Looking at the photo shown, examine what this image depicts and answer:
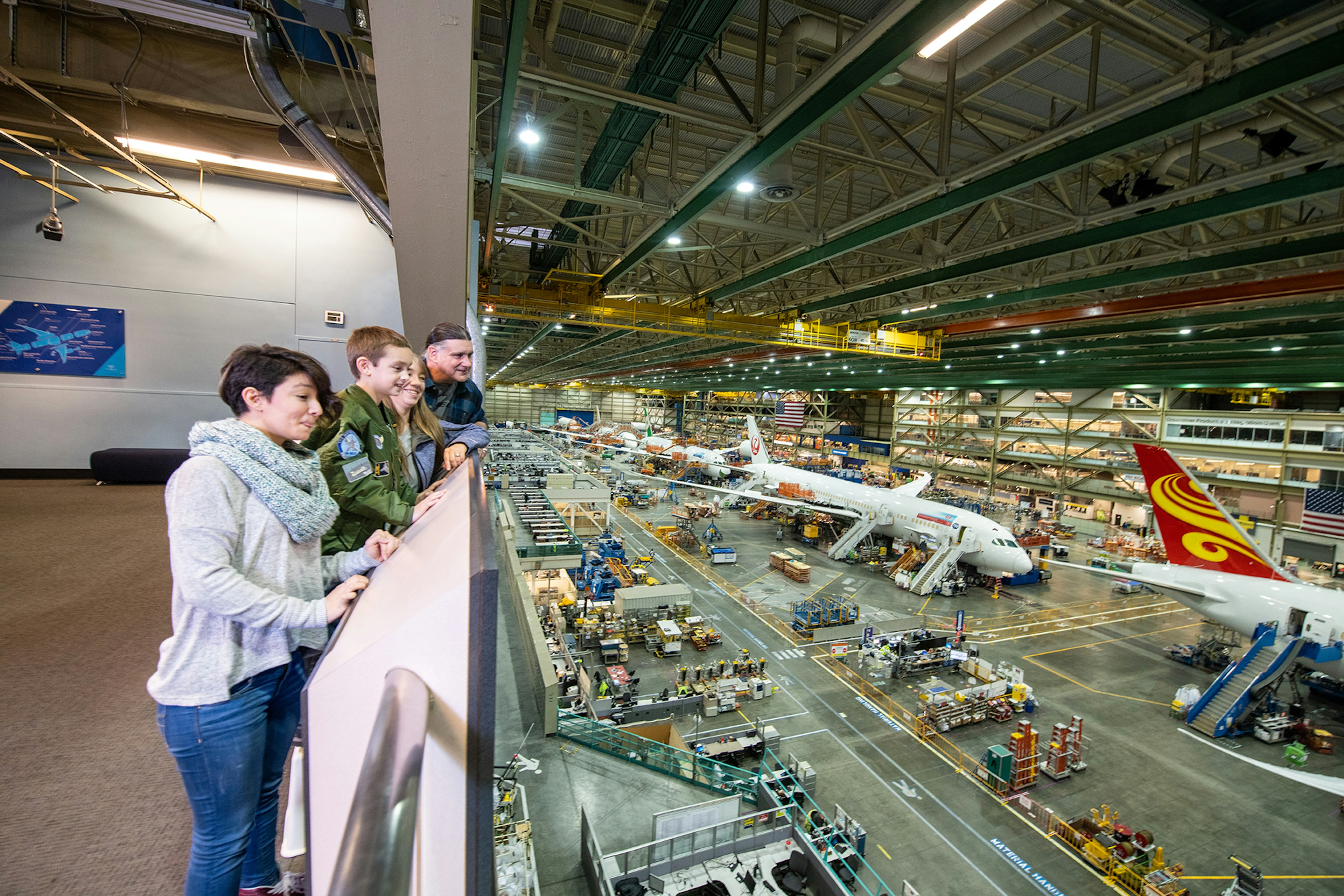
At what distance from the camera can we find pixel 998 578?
23.3m

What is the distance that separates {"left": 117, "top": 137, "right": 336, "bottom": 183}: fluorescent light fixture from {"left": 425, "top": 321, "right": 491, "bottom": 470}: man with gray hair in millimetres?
5674

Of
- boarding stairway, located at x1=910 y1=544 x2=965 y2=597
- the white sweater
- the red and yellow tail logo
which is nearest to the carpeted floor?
the white sweater

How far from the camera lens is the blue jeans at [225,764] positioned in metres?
1.76

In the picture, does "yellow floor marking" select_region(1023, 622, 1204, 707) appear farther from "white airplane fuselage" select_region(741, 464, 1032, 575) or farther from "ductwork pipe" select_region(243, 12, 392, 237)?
"ductwork pipe" select_region(243, 12, 392, 237)

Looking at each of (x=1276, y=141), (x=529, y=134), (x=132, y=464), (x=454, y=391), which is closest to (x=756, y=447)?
(x=1276, y=141)

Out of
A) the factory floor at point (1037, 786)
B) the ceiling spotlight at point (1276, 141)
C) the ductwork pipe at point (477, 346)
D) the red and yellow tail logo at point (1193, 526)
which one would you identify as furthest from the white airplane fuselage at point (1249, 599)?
the ductwork pipe at point (477, 346)

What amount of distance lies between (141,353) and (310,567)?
10.7 metres

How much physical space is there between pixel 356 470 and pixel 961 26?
616cm

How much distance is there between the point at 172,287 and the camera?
9000 mm

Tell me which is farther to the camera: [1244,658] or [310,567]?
[1244,658]

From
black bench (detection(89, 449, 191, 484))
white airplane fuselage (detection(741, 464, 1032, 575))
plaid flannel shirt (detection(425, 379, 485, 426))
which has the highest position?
plaid flannel shirt (detection(425, 379, 485, 426))

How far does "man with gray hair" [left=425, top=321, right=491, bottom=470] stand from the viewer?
4.15 meters

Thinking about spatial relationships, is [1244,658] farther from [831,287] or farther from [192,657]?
[192,657]

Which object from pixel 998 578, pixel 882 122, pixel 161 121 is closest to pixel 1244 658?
pixel 998 578
